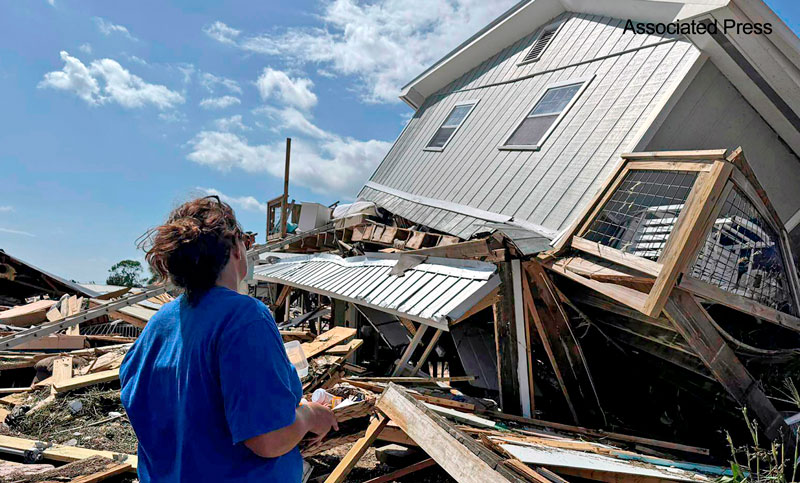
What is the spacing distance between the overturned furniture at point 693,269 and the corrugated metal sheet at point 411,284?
0.75m

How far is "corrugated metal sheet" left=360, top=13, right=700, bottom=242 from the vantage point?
6.23 meters

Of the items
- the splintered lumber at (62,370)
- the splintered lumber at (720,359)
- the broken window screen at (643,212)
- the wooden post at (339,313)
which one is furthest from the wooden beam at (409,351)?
the splintered lumber at (62,370)

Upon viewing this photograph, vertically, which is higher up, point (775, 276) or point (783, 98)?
point (783, 98)

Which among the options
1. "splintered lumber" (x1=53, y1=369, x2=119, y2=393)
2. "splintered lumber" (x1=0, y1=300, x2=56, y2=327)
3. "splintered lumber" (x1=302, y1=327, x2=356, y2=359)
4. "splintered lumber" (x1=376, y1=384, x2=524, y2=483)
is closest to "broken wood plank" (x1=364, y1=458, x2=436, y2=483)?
"splintered lumber" (x1=376, y1=384, x2=524, y2=483)

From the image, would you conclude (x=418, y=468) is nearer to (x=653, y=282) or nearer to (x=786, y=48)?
(x=653, y=282)

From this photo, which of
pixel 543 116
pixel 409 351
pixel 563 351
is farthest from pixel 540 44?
pixel 409 351

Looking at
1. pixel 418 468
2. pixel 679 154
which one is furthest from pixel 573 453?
pixel 679 154

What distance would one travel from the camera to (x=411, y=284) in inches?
235

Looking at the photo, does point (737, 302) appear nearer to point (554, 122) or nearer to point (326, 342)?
point (554, 122)

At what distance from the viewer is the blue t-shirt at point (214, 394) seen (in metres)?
1.43

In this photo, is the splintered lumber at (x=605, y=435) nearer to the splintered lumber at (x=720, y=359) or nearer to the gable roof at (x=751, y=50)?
the splintered lumber at (x=720, y=359)

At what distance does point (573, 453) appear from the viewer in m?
3.79

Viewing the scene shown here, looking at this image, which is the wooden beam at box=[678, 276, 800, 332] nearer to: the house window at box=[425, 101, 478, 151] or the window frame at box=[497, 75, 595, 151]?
the window frame at box=[497, 75, 595, 151]

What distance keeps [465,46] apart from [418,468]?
10.2 meters
